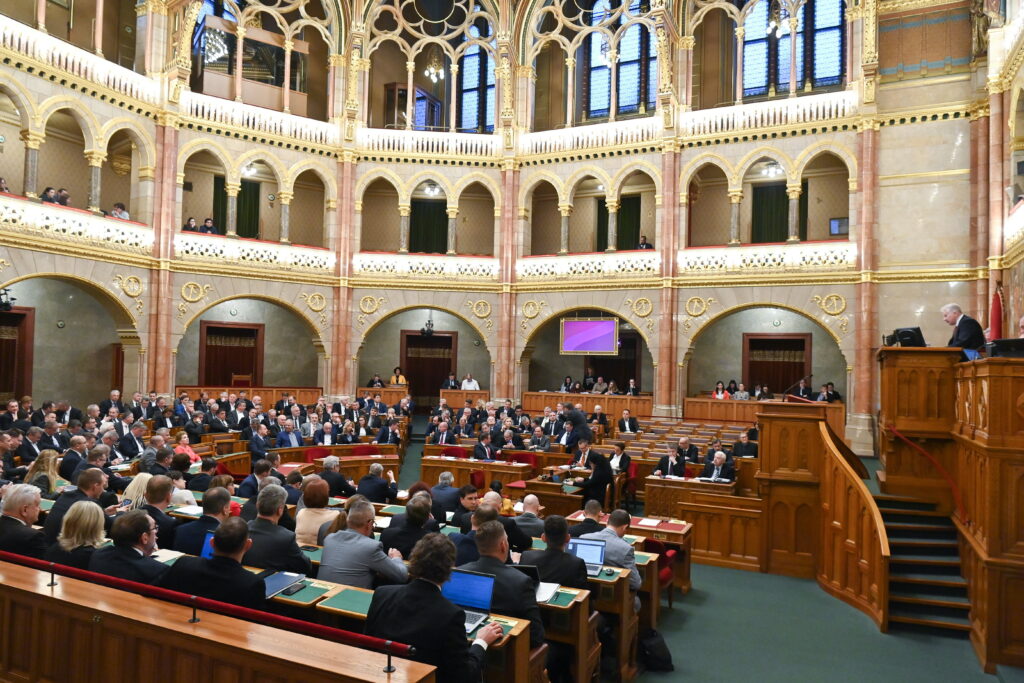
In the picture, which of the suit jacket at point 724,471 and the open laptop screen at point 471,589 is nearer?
the open laptop screen at point 471,589

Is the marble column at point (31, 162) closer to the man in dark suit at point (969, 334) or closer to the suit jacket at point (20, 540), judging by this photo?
the suit jacket at point (20, 540)

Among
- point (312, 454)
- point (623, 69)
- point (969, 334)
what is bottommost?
point (312, 454)

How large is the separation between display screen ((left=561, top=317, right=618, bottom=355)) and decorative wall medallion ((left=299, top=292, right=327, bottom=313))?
6969 mm

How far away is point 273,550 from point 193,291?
15.3m

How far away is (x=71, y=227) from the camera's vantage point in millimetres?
15781

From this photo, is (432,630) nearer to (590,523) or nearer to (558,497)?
(590,523)

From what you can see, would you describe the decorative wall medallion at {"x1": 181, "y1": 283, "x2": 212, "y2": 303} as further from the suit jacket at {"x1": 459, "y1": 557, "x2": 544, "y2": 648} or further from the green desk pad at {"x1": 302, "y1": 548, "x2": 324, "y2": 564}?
the suit jacket at {"x1": 459, "y1": 557, "x2": 544, "y2": 648}

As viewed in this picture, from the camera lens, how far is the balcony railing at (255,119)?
727 inches

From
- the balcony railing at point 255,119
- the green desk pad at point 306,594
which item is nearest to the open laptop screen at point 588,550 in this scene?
the green desk pad at point 306,594

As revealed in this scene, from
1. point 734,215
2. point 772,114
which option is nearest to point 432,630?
point 734,215

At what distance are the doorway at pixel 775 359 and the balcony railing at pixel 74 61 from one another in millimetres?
17467

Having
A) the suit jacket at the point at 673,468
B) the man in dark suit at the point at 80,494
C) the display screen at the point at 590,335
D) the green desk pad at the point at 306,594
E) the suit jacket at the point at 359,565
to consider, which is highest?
the display screen at the point at 590,335

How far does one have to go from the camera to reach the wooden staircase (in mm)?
6906

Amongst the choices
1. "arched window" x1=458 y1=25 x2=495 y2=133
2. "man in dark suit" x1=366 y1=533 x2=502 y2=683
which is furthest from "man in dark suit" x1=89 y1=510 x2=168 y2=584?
Result: "arched window" x1=458 y1=25 x2=495 y2=133
